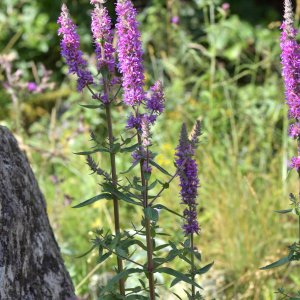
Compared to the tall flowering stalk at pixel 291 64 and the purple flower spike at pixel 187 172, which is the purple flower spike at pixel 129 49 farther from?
the tall flowering stalk at pixel 291 64

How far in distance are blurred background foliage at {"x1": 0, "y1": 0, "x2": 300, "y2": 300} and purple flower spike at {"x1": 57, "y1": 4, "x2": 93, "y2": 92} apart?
1.03 metres

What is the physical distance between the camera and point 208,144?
11.6ft

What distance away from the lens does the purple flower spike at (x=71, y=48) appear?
3.99 feet

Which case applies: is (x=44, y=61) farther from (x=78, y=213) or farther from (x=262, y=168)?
(x=262, y=168)

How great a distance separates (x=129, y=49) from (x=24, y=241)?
807 mm

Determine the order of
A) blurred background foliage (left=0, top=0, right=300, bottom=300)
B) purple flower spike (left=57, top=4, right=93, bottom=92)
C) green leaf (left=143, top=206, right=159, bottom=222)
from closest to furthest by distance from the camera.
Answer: green leaf (left=143, top=206, right=159, bottom=222) → purple flower spike (left=57, top=4, right=93, bottom=92) → blurred background foliage (left=0, top=0, right=300, bottom=300)

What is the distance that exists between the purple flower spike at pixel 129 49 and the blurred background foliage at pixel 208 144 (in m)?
1.05

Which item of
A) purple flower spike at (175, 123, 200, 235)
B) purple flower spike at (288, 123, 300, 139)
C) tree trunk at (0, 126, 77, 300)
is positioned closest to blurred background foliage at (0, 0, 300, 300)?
tree trunk at (0, 126, 77, 300)

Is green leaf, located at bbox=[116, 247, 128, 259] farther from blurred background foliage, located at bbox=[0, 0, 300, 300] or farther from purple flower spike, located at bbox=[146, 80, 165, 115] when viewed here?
blurred background foliage, located at bbox=[0, 0, 300, 300]

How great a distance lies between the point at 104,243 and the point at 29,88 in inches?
71.5

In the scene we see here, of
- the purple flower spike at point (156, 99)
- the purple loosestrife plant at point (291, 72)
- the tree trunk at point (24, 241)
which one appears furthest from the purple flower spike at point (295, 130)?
the tree trunk at point (24, 241)

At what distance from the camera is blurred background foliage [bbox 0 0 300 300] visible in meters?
2.71

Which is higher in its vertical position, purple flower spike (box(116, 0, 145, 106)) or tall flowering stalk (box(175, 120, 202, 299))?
purple flower spike (box(116, 0, 145, 106))

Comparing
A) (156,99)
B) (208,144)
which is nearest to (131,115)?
(156,99)
